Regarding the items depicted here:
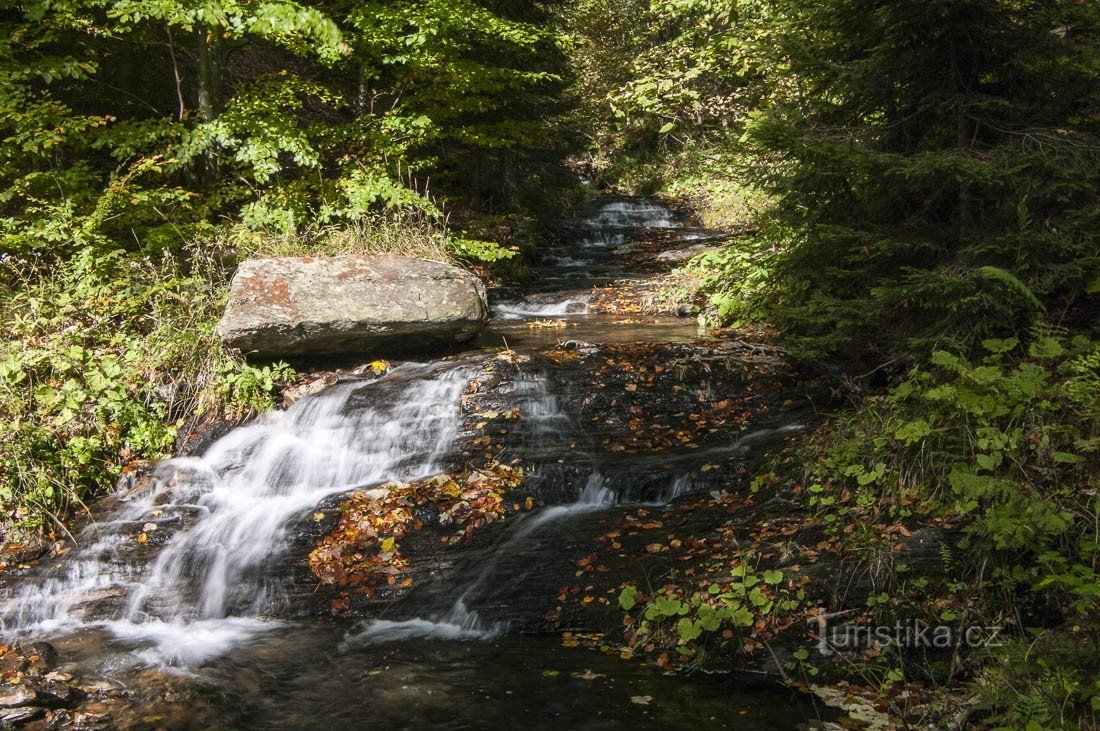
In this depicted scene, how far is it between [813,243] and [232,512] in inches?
216

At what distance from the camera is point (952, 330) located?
5.15 metres

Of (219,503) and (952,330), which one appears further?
(219,503)

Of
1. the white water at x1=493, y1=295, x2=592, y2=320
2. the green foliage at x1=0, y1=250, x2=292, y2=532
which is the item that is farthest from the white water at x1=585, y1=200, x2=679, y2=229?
the green foliage at x1=0, y1=250, x2=292, y2=532

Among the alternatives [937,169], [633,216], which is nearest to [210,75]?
[937,169]

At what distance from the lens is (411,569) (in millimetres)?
5434

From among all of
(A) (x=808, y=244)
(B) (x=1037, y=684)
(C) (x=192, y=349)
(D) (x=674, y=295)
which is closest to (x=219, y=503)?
(C) (x=192, y=349)

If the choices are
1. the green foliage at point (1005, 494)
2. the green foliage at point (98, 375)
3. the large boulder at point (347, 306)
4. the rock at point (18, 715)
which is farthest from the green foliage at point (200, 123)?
the green foliage at point (1005, 494)

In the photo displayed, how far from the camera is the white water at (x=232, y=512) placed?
5.31 meters

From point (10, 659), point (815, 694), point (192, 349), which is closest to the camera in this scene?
point (815, 694)

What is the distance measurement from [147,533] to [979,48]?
756 centimetres

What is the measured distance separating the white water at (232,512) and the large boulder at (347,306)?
0.62 m

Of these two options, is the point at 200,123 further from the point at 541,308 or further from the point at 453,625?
the point at 453,625

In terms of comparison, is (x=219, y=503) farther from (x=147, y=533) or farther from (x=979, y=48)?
(x=979, y=48)

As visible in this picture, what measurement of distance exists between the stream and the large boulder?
0.45 m
